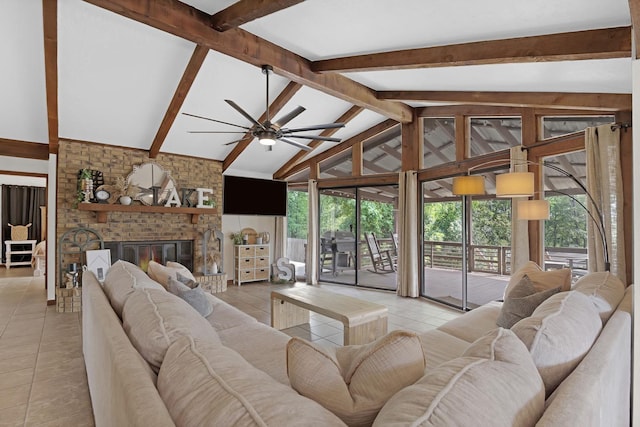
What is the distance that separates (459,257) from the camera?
5.22 meters

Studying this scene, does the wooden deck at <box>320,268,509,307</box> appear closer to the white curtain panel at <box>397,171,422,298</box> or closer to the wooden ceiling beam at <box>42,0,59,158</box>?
the white curtain panel at <box>397,171,422,298</box>

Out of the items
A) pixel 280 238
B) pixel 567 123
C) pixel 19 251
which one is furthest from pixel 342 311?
pixel 19 251

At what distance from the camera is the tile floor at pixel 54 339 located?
2357 mm

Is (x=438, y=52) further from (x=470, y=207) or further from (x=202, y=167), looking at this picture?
(x=202, y=167)

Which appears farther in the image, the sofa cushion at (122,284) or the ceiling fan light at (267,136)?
the ceiling fan light at (267,136)

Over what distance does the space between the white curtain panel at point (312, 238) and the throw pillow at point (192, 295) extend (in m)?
4.35

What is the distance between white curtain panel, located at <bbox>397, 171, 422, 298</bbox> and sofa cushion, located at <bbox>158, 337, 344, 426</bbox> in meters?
4.95

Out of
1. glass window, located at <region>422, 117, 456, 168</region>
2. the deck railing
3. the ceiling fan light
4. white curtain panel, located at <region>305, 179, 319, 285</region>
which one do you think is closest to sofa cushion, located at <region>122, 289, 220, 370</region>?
the ceiling fan light

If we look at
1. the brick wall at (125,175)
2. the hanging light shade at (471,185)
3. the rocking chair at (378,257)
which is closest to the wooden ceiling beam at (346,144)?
the brick wall at (125,175)

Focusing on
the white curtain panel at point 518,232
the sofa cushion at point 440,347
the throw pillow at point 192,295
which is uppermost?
the white curtain panel at point 518,232

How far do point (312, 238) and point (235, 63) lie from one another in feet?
12.9

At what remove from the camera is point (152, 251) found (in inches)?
239

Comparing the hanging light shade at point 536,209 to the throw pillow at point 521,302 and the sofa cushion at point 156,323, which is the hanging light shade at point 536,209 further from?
the sofa cushion at point 156,323

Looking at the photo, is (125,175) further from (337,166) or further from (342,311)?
(342,311)
